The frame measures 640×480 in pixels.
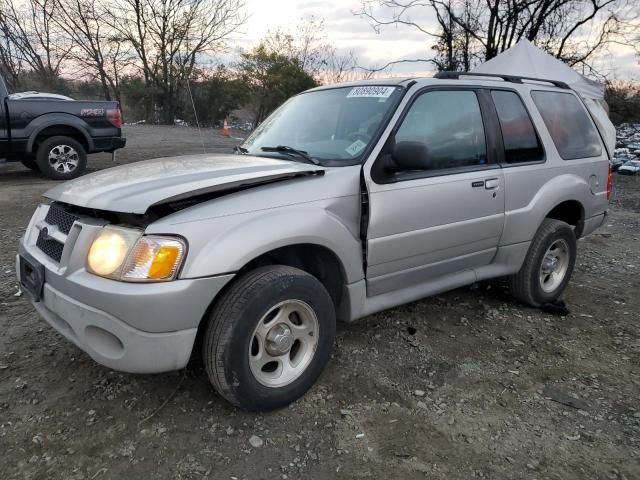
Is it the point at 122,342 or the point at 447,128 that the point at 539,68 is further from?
the point at 122,342

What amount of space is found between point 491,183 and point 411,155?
0.97m

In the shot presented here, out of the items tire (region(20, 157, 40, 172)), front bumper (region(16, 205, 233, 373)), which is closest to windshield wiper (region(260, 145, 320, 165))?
front bumper (region(16, 205, 233, 373))

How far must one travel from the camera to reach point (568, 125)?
420 cm

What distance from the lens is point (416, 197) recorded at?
10.1 ft

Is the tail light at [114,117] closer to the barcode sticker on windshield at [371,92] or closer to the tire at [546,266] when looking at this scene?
the barcode sticker on windshield at [371,92]

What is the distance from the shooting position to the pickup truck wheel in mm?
2361

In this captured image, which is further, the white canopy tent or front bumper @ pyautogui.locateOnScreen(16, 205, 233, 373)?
the white canopy tent

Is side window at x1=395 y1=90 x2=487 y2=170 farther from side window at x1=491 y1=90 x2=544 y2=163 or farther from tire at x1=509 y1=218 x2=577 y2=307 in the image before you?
tire at x1=509 y1=218 x2=577 y2=307

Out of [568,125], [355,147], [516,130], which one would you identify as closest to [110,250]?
[355,147]

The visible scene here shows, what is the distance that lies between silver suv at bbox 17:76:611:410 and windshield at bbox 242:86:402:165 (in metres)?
0.01

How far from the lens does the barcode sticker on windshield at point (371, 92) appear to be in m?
3.21

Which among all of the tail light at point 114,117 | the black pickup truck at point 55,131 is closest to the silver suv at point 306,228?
the black pickup truck at point 55,131

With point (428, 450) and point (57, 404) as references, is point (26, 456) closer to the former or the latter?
point (57, 404)

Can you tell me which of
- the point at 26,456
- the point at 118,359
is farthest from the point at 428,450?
the point at 26,456
